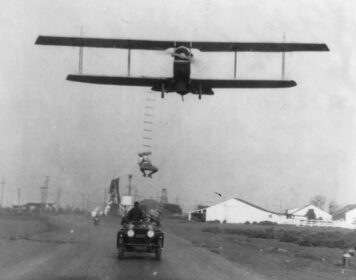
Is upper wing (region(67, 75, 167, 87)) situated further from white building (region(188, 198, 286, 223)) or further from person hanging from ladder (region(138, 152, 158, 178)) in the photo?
white building (region(188, 198, 286, 223))

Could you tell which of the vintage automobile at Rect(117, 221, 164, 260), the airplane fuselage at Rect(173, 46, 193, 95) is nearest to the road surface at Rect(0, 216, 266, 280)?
the vintage automobile at Rect(117, 221, 164, 260)

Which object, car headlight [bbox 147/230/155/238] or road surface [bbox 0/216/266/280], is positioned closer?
road surface [bbox 0/216/266/280]

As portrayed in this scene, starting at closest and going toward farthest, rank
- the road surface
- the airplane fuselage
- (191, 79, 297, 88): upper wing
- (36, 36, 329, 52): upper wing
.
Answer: the road surface
the airplane fuselage
(36, 36, 329, 52): upper wing
(191, 79, 297, 88): upper wing

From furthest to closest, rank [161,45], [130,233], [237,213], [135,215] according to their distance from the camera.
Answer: [237,213] < [135,215] < [161,45] < [130,233]

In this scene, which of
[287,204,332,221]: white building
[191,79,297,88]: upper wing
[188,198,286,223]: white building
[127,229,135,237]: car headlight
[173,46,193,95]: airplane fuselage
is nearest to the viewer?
[173,46,193,95]: airplane fuselage

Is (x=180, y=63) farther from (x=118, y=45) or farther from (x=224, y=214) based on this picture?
(x=224, y=214)

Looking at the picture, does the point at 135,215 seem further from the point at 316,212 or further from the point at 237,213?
the point at 316,212

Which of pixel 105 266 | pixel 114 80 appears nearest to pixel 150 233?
pixel 105 266
